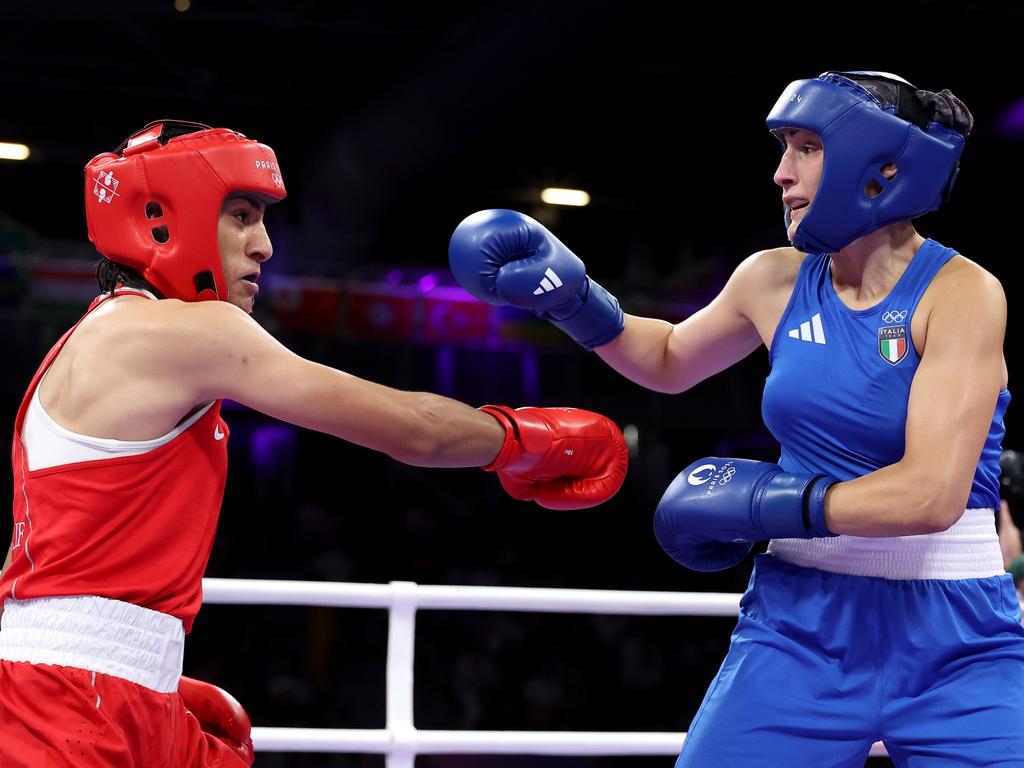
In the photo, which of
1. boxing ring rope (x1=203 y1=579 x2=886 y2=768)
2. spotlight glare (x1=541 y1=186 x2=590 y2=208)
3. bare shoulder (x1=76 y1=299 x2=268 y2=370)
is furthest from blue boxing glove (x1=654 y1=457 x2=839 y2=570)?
spotlight glare (x1=541 y1=186 x2=590 y2=208)

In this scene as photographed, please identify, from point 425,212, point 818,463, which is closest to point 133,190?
point 818,463

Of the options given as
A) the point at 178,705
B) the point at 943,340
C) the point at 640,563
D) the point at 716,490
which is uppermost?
the point at 943,340

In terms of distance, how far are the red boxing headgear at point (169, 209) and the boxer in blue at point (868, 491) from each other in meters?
0.84

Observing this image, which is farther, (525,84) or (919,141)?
(525,84)

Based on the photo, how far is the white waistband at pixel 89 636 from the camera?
1655mm

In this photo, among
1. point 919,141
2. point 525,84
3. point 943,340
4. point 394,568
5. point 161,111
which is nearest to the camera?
point 943,340

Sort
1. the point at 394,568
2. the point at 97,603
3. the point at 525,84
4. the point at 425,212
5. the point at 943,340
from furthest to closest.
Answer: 1. the point at 425,212
2. the point at 394,568
3. the point at 525,84
4. the point at 943,340
5. the point at 97,603

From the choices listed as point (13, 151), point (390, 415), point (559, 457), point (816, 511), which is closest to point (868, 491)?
point (816, 511)

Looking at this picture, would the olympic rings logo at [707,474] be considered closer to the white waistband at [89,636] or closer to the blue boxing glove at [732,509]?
the blue boxing glove at [732,509]

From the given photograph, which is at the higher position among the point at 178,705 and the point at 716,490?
the point at 716,490

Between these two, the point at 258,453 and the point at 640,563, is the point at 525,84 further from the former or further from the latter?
the point at 258,453

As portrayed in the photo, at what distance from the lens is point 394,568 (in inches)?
324

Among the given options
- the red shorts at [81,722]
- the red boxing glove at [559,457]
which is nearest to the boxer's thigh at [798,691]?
the red boxing glove at [559,457]

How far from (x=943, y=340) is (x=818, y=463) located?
29cm
